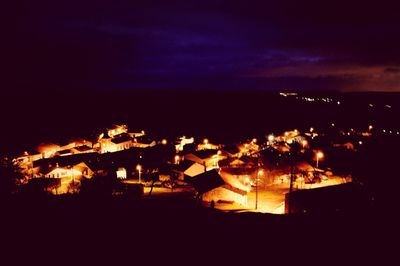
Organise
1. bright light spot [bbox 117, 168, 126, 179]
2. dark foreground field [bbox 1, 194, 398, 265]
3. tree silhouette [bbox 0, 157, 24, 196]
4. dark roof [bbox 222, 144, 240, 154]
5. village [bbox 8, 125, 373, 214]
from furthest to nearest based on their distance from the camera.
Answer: dark roof [bbox 222, 144, 240, 154] → bright light spot [bbox 117, 168, 126, 179] → village [bbox 8, 125, 373, 214] → tree silhouette [bbox 0, 157, 24, 196] → dark foreground field [bbox 1, 194, 398, 265]

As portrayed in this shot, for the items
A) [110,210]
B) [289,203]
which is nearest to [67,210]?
[110,210]

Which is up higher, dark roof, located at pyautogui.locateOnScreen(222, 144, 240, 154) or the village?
dark roof, located at pyautogui.locateOnScreen(222, 144, 240, 154)

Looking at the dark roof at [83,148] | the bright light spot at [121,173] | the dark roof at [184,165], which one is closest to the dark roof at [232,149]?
the dark roof at [184,165]

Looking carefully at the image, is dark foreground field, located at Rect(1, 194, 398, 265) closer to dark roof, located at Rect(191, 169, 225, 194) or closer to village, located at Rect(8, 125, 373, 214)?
village, located at Rect(8, 125, 373, 214)

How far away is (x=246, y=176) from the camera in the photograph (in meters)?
26.7

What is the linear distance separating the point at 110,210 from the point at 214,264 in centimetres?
556

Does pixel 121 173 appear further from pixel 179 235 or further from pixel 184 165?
pixel 179 235

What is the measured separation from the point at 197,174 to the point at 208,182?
5.94m

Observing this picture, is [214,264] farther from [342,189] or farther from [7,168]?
[7,168]

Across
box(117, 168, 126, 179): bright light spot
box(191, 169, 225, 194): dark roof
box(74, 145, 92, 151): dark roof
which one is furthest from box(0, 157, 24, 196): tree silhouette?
box(74, 145, 92, 151): dark roof

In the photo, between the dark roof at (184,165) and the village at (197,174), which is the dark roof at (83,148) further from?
the dark roof at (184,165)

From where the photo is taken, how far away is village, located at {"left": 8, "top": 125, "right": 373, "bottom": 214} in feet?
72.0

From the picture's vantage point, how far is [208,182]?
22.9 meters

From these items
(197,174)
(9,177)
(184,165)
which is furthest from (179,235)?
(184,165)
